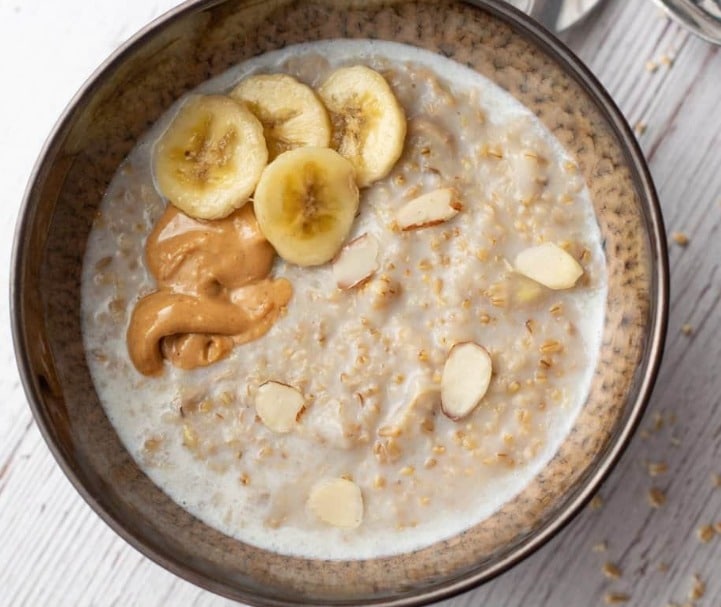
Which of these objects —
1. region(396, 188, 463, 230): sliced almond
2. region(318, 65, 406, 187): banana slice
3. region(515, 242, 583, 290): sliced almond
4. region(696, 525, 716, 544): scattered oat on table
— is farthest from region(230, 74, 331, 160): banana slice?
region(696, 525, 716, 544): scattered oat on table

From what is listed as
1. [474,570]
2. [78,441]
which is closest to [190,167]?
[78,441]

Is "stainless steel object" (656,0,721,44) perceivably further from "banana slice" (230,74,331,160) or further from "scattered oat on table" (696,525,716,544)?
"scattered oat on table" (696,525,716,544)

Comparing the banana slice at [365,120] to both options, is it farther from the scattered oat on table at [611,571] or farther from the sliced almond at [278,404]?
the scattered oat on table at [611,571]

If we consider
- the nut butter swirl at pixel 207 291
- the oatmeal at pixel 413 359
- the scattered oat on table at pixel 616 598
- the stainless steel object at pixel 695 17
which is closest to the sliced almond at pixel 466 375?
the oatmeal at pixel 413 359

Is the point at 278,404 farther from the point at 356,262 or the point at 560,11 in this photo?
the point at 560,11

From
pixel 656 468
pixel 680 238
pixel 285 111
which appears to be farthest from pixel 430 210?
pixel 656 468

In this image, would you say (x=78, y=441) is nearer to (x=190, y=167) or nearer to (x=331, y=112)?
(x=190, y=167)
